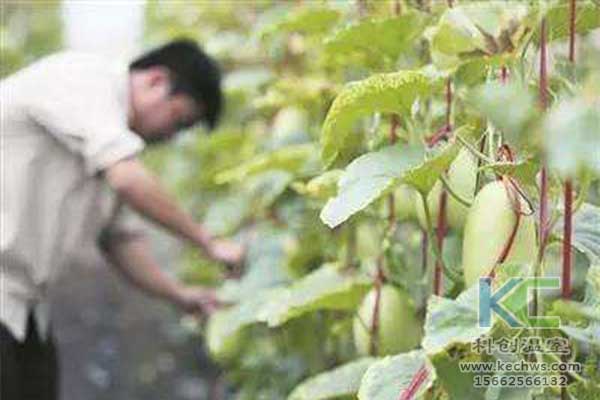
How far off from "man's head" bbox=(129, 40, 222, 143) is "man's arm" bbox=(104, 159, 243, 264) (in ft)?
0.54

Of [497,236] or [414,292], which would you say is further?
[414,292]

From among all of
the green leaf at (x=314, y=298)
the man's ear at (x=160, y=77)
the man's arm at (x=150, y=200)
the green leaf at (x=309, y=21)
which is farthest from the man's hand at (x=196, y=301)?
the green leaf at (x=309, y=21)

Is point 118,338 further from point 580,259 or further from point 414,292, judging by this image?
point 580,259

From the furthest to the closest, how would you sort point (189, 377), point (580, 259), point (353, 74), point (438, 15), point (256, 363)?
point (189, 377) < point (256, 363) < point (353, 74) < point (438, 15) < point (580, 259)

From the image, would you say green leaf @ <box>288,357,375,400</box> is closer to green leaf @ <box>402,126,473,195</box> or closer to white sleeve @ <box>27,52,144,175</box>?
green leaf @ <box>402,126,473,195</box>

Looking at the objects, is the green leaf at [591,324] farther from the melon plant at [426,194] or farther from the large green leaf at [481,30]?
the large green leaf at [481,30]

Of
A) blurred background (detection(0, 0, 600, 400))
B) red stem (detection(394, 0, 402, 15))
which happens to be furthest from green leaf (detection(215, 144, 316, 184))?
red stem (detection(394, 0, 402, 15))

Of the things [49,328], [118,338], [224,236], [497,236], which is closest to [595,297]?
[497,236]

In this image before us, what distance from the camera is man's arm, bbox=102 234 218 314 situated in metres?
2.89

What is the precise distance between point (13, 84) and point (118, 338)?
220cm

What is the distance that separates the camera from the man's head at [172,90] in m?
2.62

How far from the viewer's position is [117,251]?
2928mm

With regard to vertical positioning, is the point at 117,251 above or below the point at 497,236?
below

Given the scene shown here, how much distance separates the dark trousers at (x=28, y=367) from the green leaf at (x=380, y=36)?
1.05 metres
